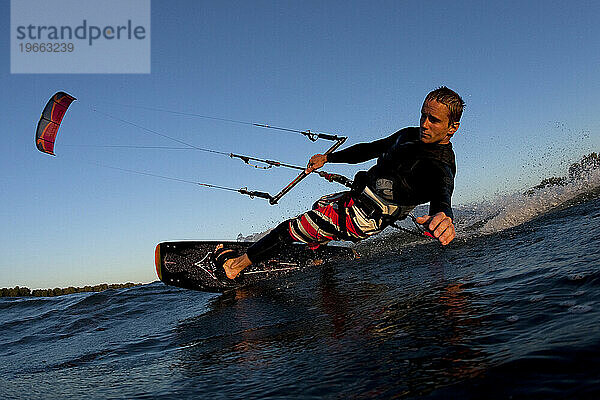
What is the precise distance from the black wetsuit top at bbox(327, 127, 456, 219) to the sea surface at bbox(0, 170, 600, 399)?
796mm

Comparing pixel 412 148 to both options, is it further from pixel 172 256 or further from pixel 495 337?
pixel 172 256

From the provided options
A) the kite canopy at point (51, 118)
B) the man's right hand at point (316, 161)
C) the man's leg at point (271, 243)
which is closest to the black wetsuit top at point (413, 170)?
the man's right hand at point (316, 161)

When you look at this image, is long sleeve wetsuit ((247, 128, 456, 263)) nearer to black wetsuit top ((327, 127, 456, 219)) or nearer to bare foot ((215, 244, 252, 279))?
black wetsuit top ((327, 127, 456, 219))

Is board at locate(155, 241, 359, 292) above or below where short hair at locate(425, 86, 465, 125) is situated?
below

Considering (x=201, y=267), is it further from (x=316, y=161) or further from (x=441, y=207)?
(x=441, y=207)

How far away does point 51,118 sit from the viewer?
12.5 m

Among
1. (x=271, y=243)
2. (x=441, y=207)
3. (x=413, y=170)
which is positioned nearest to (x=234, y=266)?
(x=271, y=243)

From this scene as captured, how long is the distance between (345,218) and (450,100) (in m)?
1.90

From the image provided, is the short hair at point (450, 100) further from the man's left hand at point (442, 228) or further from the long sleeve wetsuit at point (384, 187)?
the man's left hand at point (442, 228)

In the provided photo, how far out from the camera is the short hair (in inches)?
Result: 157

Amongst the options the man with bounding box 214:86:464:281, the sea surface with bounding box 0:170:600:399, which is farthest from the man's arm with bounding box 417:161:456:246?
the sea surface with bounding box 0:170:600:399

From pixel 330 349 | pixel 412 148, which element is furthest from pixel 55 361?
pixel 412 148

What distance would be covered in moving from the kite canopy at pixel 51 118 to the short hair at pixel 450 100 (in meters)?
11.9

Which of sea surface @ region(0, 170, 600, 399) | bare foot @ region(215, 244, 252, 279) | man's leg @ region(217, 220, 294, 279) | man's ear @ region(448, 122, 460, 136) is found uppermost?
man's ear @ region(448, 122, 460, 136)
